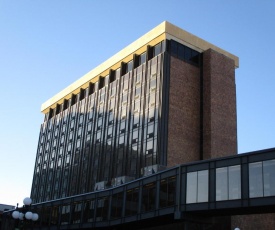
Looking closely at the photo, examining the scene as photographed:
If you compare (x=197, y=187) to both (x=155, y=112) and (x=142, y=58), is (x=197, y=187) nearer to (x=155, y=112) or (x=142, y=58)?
(x=155, y=112)

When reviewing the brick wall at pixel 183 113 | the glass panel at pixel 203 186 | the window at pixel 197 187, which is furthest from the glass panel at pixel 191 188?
the brick wall at pixel 183 113

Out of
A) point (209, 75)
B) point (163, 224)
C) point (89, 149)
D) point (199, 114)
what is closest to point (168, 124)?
point (199, 114)

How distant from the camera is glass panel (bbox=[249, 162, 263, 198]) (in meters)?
34.2

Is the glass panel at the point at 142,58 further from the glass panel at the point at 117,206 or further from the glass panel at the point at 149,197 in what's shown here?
the glass panel at the point at 149,197

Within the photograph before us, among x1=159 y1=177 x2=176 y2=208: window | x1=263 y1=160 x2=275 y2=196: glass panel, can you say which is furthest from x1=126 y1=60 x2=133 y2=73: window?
x1=263 y1=160 x2=275 y2=196: glass panel

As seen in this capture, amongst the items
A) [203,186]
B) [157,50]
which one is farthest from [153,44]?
[203,186]

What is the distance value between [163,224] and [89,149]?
28.2 metres

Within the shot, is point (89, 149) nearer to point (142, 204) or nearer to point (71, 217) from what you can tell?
point (71, 217)

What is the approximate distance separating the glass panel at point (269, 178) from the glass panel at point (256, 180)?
16.6 inches

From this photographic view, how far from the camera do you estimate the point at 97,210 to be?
5200cm

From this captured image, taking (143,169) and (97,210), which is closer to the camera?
(97,210)

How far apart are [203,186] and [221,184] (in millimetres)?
1849

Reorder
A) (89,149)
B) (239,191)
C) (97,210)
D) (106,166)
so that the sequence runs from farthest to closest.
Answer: (89,149) → (106,166) → (97,210) → (239,191)

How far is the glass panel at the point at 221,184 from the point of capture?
3653cm
